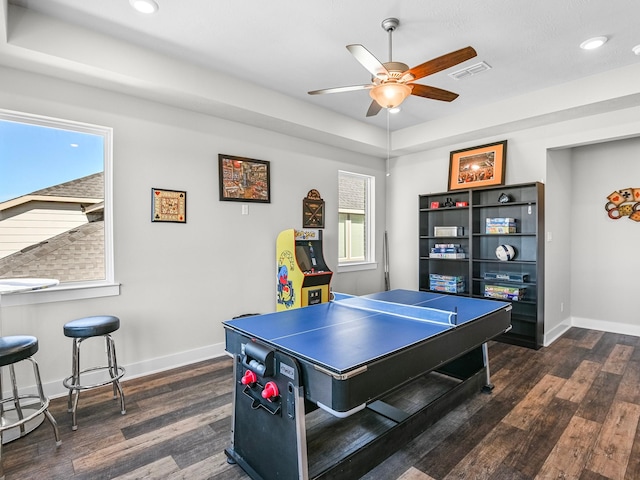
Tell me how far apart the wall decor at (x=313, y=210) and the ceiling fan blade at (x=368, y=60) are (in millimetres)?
2445

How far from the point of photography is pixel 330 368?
145 cm

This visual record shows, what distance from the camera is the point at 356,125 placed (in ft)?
16.1

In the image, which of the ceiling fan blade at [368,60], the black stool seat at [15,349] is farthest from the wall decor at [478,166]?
the black stool seat at [15,349]

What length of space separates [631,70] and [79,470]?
5453 mm

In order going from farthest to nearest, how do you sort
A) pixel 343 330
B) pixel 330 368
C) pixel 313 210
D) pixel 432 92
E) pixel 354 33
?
pixel 313 210, pixel 354 33, pixel 432 92, pixel 343 330, pixel 330 368

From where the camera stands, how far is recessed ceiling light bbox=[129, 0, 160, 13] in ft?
7.97

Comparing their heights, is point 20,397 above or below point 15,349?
below

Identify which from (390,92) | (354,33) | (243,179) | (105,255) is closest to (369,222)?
(243,179)

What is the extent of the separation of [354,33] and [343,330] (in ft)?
7.74

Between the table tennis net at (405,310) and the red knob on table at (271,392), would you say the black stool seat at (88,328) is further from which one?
the table tennis net at (405,310)

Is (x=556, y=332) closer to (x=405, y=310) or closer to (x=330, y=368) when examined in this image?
(x=405, y=310)

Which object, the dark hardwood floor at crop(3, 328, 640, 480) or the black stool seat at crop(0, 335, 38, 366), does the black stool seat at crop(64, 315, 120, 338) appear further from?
the dark hardwood floor at crop(3, 328, 640, 480)

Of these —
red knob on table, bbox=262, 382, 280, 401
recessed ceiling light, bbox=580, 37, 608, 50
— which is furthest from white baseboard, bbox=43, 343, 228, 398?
recessed ceiling light, bbox=580, 37, 608, 50

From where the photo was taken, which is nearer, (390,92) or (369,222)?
(390,92)
